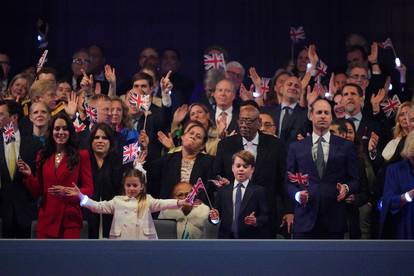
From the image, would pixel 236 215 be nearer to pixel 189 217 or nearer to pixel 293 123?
pixel 189 217

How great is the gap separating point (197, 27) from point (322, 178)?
4428mm

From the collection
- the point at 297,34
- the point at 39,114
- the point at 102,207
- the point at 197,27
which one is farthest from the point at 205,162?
the point at 197,27

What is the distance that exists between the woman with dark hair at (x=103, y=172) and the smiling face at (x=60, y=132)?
0.37 metres

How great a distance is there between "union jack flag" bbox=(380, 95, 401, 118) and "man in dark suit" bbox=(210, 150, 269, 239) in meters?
1.89

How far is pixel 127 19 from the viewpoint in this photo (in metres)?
13.0

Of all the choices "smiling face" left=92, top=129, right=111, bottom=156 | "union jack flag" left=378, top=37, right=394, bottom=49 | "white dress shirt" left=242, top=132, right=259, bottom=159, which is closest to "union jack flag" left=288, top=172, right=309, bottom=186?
"white dress shirt" left=242, top=132, right=259, bottom=159

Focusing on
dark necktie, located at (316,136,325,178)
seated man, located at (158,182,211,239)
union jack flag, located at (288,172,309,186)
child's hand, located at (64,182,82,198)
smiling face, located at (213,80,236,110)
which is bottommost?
seated man, located at (158,182,211,239)

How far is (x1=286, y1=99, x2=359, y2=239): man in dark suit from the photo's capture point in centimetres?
888

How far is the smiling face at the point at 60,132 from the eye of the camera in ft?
28.7

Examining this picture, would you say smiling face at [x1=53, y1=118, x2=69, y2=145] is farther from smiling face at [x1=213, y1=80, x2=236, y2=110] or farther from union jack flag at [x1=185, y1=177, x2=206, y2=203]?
smiling face at [x1=213, y1=80, x2=236, y2=110]

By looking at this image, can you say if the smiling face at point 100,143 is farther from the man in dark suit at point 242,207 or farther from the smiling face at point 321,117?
the smiling face at point 321,117

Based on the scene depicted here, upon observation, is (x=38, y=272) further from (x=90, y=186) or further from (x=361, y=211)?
(x=361, y=211)

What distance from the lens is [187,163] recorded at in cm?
933

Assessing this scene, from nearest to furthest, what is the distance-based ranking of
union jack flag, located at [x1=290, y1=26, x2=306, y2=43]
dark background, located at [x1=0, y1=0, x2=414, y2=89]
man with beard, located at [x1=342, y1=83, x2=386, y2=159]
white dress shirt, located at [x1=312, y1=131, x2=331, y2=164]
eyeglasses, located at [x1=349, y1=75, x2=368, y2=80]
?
1. white dress shirt, located at [x1=312, y1=131, x2=331, y2=164]
2. man with beard, located at [x1=342, y1=83, x2=386, y2=159]
3. eyeglasses, located at [x1=349, y1=75, x2=368, y2=80]
4. union jack flag, located at [x1=290, y1=26, x2=306, y2=43]
5. dark background, located at [x1=0, y1=0, x2=414, y2=89]
